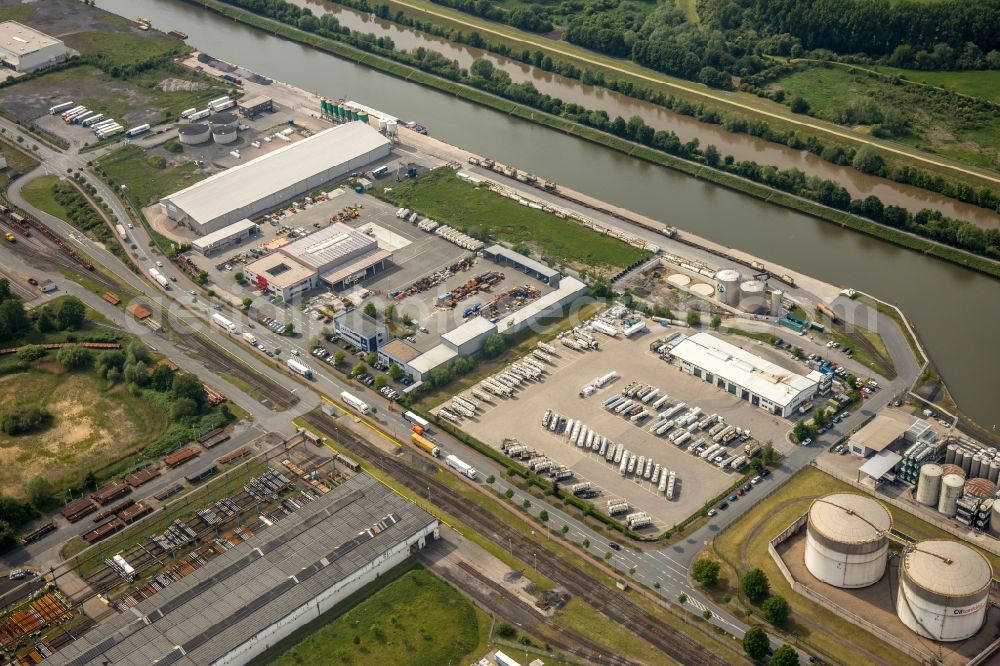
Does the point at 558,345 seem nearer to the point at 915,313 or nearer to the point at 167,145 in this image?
the point at 915,313

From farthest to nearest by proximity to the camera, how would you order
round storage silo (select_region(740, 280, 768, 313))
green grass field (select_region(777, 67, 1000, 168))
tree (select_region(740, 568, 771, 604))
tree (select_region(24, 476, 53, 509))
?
1. green grass field (select_region(777, 67, 1000, 168))
2. round storage silo (select_region(740, 280, 768, 313))
3. tree (select_region(24, 476, 53, 509))
4. tree (select_region(740, 568, 771, 604))

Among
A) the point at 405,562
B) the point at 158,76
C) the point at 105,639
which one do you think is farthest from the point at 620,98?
the point at 105,639

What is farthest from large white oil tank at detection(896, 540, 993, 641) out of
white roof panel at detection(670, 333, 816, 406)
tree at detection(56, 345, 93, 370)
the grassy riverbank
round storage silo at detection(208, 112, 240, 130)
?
round storage silo at detection(208, 112, 240, 130)

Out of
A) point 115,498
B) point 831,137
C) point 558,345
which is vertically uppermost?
point 831,137

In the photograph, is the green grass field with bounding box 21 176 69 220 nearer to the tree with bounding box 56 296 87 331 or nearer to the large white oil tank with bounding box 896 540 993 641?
the tree with bounding box 56 296 87 331

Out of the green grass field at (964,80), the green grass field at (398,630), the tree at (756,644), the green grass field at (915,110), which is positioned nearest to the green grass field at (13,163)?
the green grass field at (398,630)

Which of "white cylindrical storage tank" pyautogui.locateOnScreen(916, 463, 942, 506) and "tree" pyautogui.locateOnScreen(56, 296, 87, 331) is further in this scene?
"tree" pyautogui.locateOnScreen(56, 296, 87, 331)
